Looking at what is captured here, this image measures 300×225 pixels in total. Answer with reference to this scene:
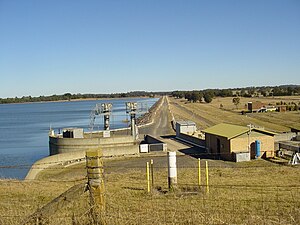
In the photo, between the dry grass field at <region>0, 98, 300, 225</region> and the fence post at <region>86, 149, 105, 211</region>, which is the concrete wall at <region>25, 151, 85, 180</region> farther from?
the fence post at <region>86, 149, 105, 211</region>

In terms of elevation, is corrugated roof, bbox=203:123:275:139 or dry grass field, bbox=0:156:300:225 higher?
dry grass field, bbox=0:156:300:225

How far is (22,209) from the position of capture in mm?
7531

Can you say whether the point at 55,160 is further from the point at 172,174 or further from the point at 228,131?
the point at 172,174

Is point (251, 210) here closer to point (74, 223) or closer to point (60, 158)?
point (74, 223)

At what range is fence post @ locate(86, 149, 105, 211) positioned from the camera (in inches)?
195

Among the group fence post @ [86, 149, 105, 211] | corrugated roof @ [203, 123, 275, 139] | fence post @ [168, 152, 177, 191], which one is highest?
fence post @ [86, 149, 105, 211]

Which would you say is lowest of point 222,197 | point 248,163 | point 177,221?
point 248,163

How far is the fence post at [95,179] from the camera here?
4941mm

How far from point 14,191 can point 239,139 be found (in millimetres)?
19022

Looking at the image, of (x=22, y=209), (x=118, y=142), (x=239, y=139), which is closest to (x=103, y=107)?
(x=118, y=142)

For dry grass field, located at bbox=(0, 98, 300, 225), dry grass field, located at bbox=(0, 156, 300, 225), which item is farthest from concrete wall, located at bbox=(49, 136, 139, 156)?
dry grass field, located at bbox=(0, 156, 300, 225)

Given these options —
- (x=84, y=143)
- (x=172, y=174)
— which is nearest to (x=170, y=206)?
(x=172, y=174)

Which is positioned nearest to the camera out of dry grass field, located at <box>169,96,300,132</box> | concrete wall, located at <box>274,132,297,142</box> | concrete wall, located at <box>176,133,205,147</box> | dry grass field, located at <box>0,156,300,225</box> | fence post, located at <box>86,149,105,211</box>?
fence post, located at <box>86,149,105,211</box>

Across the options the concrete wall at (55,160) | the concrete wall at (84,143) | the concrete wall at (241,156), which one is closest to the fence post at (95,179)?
the concrete wall at (55,160)
